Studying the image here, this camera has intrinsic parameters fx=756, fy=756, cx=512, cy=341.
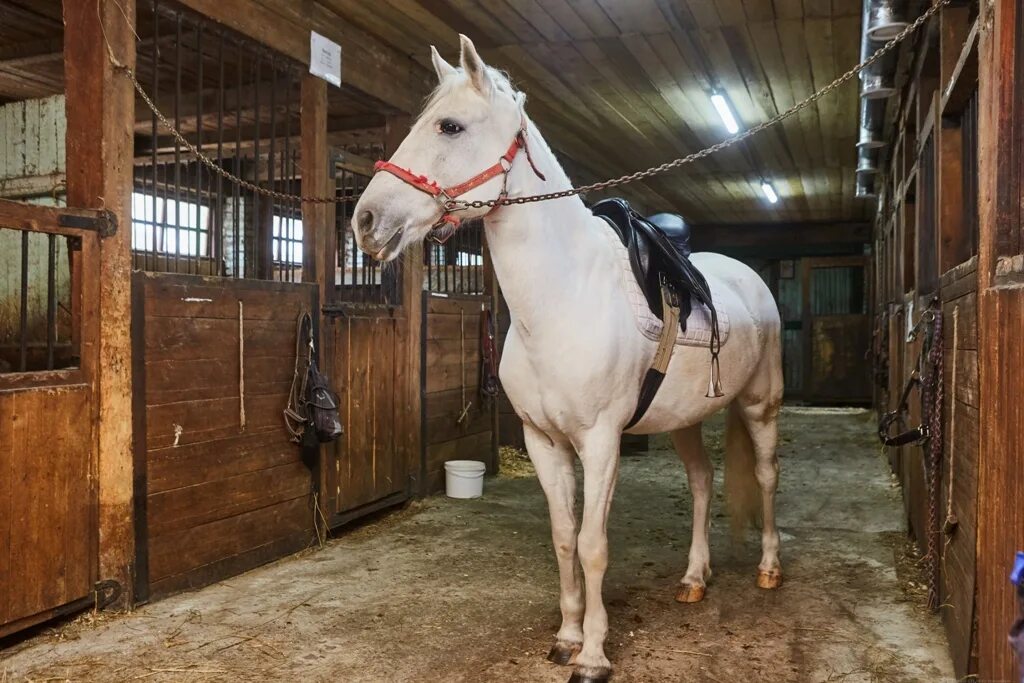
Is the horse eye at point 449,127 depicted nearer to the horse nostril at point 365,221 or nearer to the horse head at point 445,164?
the horse head at point 445,164

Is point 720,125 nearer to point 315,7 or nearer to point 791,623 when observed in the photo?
point 315,7

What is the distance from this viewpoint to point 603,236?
2.52 m

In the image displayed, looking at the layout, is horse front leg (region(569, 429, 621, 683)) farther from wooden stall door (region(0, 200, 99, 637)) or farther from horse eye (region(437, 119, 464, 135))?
wooden stall door (region(0, 200, 99, 637))

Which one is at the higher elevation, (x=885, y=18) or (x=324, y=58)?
(x=324, y=58)

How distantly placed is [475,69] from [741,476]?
2166 millimetres

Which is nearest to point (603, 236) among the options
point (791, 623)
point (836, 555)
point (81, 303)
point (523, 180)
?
point (523, 180)

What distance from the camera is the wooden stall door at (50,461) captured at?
2.42 meters

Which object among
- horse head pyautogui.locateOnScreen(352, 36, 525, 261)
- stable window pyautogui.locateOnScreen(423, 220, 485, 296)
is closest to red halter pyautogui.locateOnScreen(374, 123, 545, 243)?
horse head pyautogui.locateOnScreen(352, 36, 525, 261)

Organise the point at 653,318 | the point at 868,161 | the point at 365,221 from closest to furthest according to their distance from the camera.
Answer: the point at 365,221 → the point at 653,318 → the point at 868,161

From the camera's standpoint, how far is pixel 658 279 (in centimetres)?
259

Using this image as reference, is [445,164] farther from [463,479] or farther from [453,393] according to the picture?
[453,393]

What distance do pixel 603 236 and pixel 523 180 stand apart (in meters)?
0.40

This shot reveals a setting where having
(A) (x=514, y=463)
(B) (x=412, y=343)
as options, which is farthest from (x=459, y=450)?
(B) (x=412, y=343)

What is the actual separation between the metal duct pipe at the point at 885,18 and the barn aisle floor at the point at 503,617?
89.9 inches
